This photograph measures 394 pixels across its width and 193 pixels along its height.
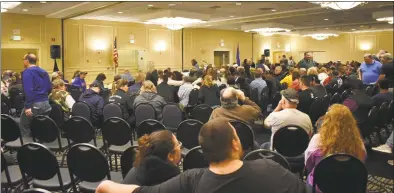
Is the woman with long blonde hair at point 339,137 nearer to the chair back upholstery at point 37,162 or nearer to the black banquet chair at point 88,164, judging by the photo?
the black banquet chair at point 88,164

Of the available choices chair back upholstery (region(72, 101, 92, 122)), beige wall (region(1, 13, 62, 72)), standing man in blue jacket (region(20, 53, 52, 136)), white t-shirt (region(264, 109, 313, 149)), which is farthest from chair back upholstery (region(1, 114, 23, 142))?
beige wall (region(1, 13, 62, 72))

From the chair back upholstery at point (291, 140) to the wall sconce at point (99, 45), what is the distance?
45.0 feet

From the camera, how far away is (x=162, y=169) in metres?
2.20

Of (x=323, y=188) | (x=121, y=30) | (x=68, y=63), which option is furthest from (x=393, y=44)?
(x=323, y=188)

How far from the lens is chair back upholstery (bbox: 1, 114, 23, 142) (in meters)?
4.84

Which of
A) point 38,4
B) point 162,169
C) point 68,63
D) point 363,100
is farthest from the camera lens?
point 68,63

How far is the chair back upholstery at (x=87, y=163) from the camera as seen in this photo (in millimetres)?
3232

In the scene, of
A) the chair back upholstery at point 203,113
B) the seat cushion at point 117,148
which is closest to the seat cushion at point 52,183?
the seat cushion at point 117,148

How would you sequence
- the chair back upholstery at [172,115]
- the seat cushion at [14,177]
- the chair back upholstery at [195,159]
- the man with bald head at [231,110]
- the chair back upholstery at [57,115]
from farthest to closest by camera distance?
the chair back upholstery at [57,115] < the chair back upholstery at [172,115] < the man with bald head at [231,110] < the seat cushion at [14,177] < the chair back upholstery at [195,159]

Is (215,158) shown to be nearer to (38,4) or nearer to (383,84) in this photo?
(383,84)

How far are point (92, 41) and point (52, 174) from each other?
1371cm

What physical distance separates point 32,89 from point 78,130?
1.15m

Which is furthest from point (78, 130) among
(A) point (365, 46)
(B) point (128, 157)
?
(A) point (365, 46)

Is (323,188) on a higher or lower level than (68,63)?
lower
